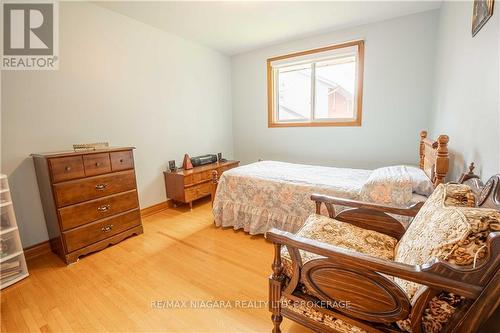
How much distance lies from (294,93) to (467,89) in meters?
2.47

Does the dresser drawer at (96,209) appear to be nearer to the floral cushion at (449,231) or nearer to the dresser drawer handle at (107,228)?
the dresser drawer handle at (107,228)

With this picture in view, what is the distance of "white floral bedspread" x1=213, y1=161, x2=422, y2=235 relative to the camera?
2209mm

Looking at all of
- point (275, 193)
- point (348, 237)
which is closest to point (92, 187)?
point (275, 193)

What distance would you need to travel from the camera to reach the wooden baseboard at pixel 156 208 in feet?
10.2

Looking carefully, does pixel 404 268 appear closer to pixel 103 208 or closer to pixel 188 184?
pixel 103 208

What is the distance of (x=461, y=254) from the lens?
0.75m

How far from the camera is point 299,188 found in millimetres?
2248

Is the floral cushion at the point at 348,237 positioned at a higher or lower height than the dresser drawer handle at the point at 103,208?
higher

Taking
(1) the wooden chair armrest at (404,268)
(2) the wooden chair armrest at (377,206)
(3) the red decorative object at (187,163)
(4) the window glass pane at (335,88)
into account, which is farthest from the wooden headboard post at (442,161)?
(3) the red decorative object at (187,163)

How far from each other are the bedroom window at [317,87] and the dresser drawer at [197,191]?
5.24 ft

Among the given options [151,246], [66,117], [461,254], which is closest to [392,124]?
[461,254]

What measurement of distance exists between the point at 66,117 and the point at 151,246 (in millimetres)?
1613

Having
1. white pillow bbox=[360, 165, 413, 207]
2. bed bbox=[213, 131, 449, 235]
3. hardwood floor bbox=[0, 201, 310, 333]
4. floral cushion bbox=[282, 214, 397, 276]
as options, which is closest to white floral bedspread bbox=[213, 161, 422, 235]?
bed bbox=[213, 131, 449, 235]

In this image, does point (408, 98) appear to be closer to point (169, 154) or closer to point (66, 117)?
point (169, 154)
